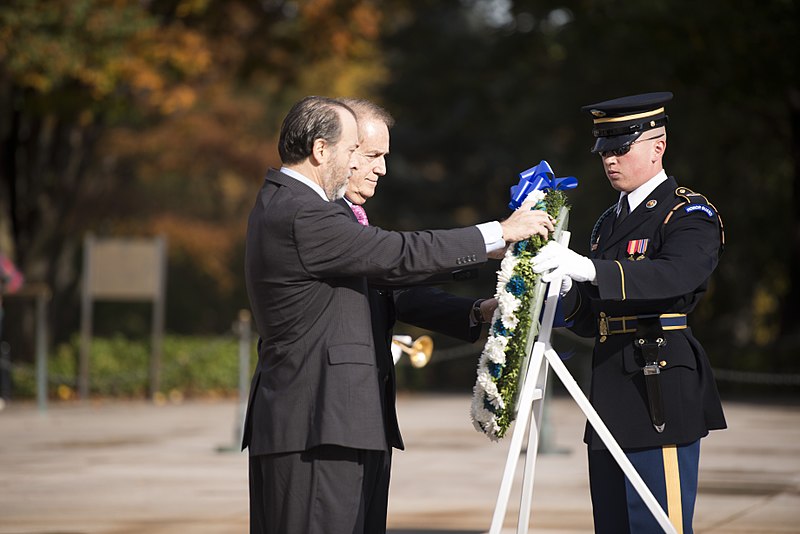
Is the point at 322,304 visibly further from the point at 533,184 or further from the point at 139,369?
the point at 139,369

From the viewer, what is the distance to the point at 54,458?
449 inches

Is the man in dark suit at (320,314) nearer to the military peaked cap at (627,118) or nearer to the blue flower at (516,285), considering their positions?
the blue flower at (516,285)

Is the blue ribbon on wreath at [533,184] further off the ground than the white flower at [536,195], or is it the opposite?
the blue ribbon on wreath at [533,184]

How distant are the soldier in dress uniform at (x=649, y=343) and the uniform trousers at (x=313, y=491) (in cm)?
92

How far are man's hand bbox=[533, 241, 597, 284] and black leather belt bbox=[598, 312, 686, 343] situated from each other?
34 centimetres

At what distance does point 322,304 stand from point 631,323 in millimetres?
1134

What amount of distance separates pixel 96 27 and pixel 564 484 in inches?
370

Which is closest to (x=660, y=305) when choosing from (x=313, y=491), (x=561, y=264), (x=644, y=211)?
(x=644, y=211)

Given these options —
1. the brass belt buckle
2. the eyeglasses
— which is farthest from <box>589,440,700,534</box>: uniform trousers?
the eyeglasses

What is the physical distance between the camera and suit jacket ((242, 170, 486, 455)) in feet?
13.9

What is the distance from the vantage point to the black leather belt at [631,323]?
4598 millimetres

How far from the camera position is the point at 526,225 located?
430cm

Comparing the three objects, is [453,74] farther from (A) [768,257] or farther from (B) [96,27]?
(B) [96,27]

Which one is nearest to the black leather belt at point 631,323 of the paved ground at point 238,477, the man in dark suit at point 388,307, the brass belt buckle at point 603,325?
the brass belt buckle at point 603,325
